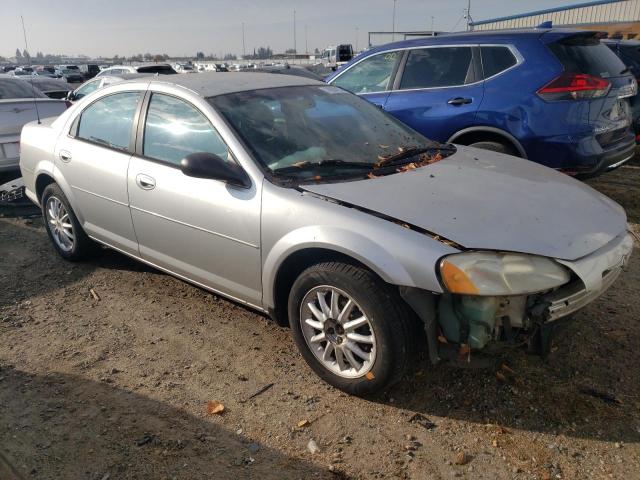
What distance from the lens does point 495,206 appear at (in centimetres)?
277

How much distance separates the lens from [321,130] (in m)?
3.51

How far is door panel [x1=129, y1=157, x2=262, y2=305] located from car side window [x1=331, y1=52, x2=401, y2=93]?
351 centimetres

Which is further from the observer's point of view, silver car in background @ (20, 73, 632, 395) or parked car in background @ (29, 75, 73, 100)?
parked car in background @ (29, 75, 73, 100)

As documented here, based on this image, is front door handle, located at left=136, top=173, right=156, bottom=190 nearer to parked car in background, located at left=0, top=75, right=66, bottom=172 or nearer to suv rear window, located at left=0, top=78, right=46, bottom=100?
parked car in background, located at left=0, top=75, right=66, bottom=172

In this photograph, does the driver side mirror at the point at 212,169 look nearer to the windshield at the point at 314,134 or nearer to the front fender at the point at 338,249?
the windshield at the point at 314,134

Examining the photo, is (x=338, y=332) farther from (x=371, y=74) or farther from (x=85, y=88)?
(x=85, y=88)

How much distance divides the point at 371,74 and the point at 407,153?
10.7ft

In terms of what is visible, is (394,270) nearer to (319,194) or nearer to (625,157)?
(319,194)

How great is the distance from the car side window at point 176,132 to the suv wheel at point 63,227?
1328mm

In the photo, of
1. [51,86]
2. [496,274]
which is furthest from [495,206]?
[51,86]

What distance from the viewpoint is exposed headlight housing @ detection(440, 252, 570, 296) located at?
2375 mm

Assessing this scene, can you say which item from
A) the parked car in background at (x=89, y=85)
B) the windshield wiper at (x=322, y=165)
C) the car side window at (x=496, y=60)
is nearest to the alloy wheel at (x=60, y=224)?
the windshield wiper at (x=322, y=165)

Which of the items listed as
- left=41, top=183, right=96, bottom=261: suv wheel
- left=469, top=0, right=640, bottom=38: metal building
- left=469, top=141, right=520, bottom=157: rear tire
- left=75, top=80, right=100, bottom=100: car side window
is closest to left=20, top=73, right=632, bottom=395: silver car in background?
left=41, top=183, right=96, bottom=261: suv wheel

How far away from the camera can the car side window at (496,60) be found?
525 centimetres
